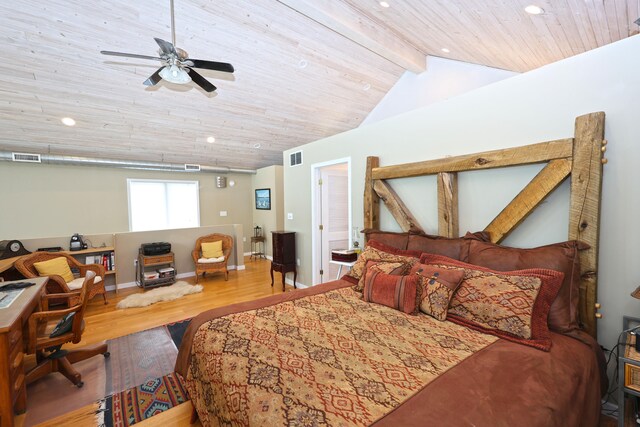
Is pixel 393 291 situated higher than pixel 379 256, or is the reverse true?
pixel 379 256

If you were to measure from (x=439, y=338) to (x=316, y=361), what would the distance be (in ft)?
2.53

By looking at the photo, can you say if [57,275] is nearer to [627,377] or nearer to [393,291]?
[393,291]

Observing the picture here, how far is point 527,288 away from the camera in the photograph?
1.66m

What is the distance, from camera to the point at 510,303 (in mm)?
1668

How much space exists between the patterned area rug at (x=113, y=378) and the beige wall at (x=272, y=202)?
172 inches

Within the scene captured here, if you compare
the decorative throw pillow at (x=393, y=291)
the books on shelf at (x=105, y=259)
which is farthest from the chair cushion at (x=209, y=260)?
the decorative throw pillow at (x=393, y=291)

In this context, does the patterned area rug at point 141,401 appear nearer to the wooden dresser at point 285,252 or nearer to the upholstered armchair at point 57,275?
the upholstered armchair at point 57,275

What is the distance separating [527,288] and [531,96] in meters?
1.52

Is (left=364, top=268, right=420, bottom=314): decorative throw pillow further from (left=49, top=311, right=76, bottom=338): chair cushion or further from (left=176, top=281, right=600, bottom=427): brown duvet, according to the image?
(left=49, top=311, right=76, bottom=338): chair cushion

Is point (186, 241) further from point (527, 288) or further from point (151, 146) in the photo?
point (527, 288)

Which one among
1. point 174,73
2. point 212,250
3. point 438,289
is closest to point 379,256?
point 438,289

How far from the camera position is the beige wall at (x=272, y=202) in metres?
7.05

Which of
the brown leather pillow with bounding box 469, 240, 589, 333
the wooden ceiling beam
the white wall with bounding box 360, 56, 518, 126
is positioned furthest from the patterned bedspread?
the white wall with bounding box 360, 56, 518, 126

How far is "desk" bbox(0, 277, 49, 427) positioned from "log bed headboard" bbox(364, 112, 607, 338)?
331 cm
